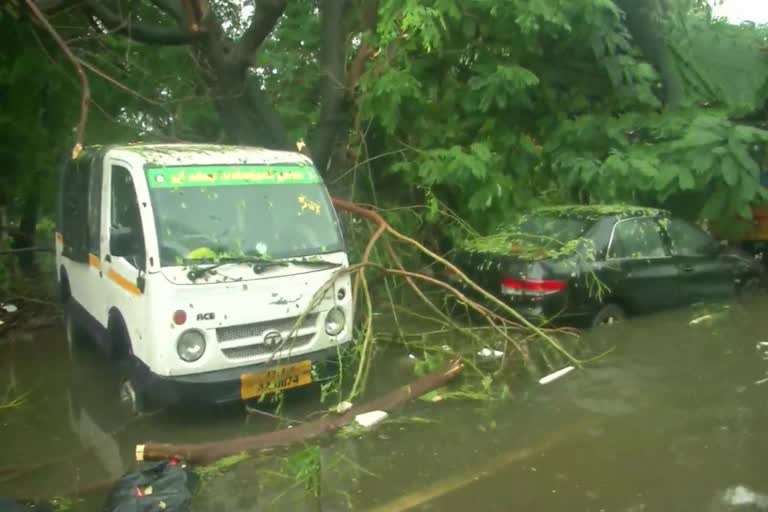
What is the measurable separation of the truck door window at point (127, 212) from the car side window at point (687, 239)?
6.12 m

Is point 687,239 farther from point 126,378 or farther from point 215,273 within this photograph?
point 126,378

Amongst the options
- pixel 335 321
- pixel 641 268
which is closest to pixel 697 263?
pixel 641 268

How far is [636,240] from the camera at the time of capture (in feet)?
28.2

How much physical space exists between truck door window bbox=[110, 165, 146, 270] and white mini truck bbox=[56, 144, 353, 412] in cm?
1

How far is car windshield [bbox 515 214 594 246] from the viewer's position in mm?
8312

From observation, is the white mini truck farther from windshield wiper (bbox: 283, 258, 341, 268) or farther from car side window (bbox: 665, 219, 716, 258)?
car side window (bbox: 665, 219, 716, 258)

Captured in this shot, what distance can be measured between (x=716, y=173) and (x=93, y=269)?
722 centimetres

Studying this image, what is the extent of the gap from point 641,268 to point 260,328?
186 inches

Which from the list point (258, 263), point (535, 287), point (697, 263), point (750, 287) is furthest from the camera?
point (750, 287)

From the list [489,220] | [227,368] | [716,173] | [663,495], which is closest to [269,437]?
[227,368]

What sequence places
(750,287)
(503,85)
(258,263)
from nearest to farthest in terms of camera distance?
(258,263)
(503,85)
(750,287)

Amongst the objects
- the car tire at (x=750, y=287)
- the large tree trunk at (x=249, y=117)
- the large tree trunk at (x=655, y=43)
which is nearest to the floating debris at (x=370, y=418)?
the large tree trunk at (x=249, y=117)

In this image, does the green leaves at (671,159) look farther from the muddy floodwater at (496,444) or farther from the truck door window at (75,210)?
the truck door window at (75,210)

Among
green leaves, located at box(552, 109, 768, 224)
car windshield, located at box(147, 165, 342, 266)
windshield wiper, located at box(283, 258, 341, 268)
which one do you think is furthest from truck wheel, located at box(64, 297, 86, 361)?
green leaves, located at box(552, 109, 768, 224)
